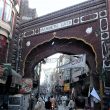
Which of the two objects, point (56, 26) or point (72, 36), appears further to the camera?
point (56, 26)

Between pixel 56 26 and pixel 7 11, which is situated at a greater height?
pixel 7 11

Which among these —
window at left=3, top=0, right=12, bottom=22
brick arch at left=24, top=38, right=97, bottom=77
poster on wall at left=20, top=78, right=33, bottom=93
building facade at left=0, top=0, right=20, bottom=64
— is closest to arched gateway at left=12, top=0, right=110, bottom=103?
brick arch at left=24, top=38, right=97, bottom=77

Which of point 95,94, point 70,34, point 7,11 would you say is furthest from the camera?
point 70,34

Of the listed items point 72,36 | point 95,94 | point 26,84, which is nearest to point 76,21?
point 72,36

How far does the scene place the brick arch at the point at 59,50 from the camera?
1659 cm

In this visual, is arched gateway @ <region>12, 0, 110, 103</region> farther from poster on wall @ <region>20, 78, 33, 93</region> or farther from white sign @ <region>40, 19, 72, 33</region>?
poster on wall @ <region>20, 78, 33, 93</region>

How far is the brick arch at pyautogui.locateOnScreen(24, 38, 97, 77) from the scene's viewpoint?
54.4 ft

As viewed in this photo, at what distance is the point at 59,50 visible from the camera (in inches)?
727

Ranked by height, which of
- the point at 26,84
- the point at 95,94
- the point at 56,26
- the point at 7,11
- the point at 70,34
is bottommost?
the point at 95,94

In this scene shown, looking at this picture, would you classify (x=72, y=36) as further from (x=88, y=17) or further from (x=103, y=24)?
(x=103, y=24)

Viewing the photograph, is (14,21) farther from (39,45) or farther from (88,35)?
(88,35)

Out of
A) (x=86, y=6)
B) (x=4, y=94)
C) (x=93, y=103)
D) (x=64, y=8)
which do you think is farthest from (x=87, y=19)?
(x=4, y=94)

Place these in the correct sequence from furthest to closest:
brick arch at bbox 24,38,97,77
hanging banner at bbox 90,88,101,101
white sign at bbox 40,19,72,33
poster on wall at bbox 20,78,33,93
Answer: poster on wall at bbox 20,78,33,93, white sign at bbox 40,19,72,33, brick arch at bbox 24,38,97,77, hanging banner at bbox 90,88,101,101

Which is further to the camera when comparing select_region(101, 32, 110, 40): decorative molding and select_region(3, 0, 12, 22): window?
select_region(3, 0, 12, 22): window
